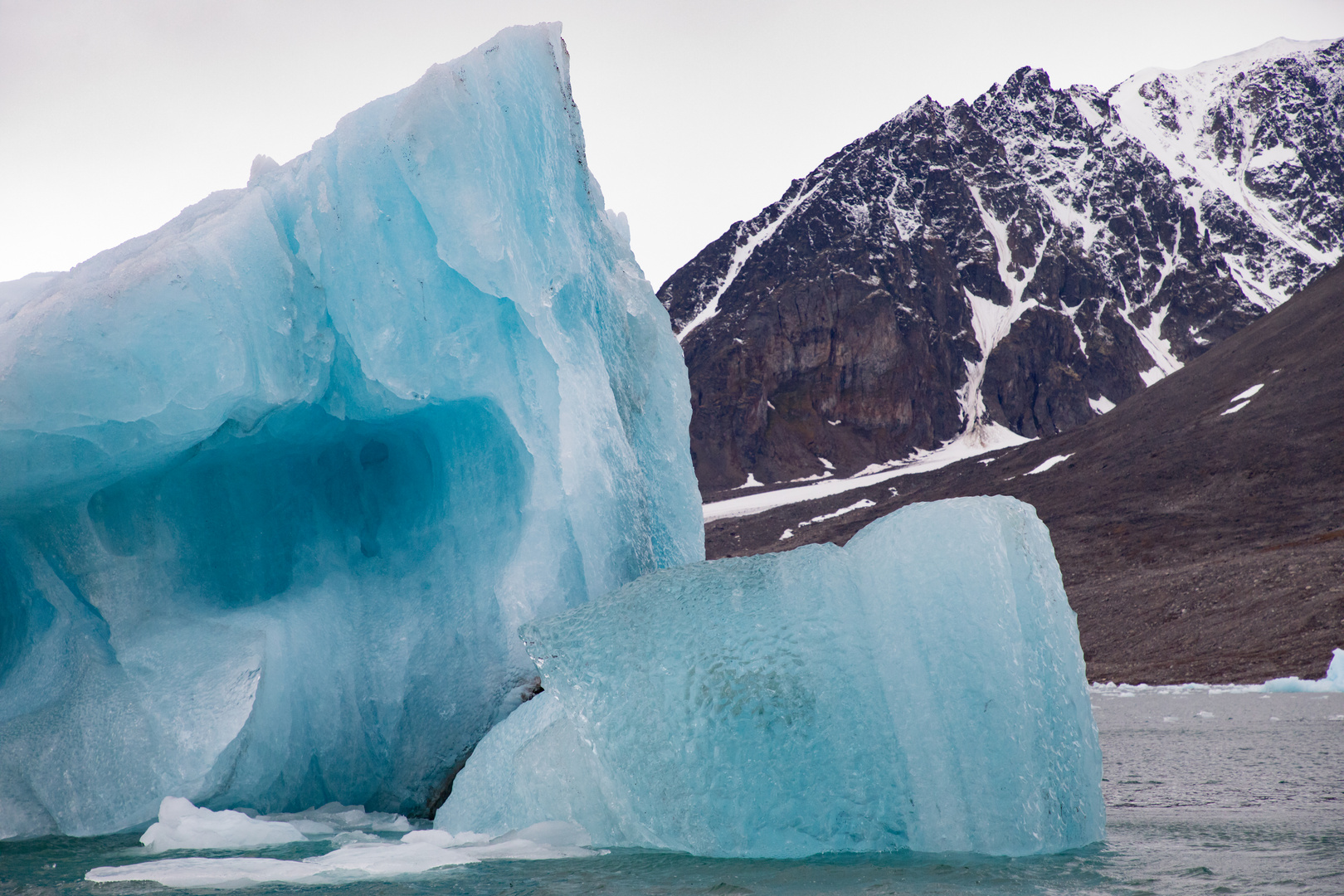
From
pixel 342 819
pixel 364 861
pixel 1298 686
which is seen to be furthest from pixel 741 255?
pixel 364 861

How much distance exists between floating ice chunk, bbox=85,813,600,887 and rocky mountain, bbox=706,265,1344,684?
2018 centimetres

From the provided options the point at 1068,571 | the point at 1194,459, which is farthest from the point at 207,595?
the point at 1194,459

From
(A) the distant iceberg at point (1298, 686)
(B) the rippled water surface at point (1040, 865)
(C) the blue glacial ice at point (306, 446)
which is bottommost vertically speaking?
(A) the distant iceberg at point (1298, 686)

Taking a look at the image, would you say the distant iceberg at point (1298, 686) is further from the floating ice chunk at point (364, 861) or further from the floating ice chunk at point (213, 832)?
the floating ice chunk at point (213, 832)

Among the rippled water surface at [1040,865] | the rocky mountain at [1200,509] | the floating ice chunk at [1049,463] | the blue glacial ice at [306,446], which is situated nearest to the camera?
the rippled water surface at [1040,865]

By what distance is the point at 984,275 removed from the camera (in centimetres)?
10894

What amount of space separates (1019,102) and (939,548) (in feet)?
493

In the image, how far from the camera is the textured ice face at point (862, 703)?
477 centimetres

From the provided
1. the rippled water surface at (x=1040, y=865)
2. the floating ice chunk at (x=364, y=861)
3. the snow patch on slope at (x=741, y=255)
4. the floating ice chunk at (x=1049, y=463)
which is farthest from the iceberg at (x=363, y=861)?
the snow patch on slope at (x=741, y=255)

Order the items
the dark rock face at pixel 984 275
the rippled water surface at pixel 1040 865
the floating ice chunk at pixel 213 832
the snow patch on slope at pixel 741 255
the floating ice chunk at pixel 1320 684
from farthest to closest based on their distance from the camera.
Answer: the snow patch on slope at pixel 741 255, the dark rock face at pixel 984 275, the floating ice chunk at pixel 1320 684, the floating ice chunk at pixel 213 832, the rippled water surface at pixel 1040 865

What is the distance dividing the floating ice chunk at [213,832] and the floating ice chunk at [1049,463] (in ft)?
Result: 178

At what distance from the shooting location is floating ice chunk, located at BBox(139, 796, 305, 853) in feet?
18.8

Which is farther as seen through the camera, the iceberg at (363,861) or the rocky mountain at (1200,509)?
the rocky mountain at (1200,509)

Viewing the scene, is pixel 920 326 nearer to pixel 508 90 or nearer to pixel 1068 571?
pixel 1068 571
